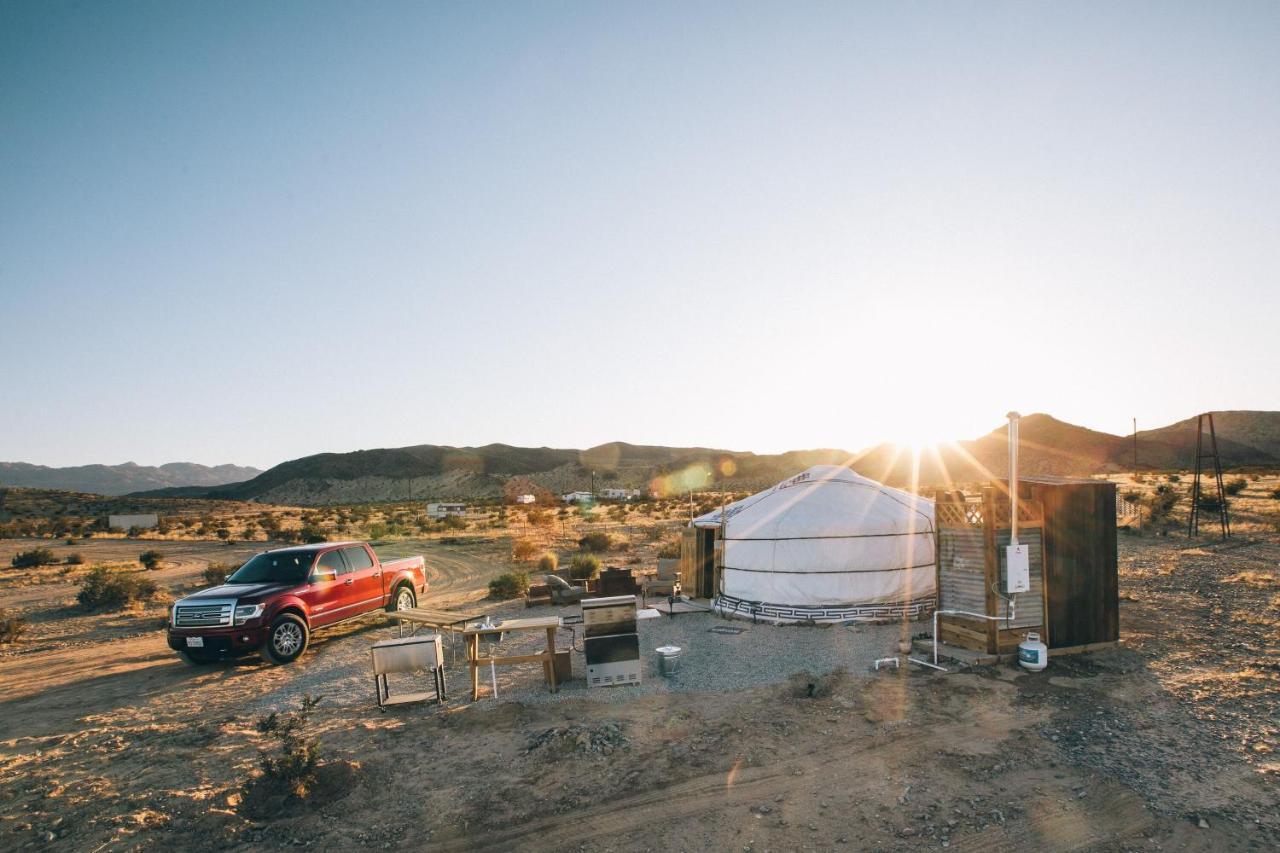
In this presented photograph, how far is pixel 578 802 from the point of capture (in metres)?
6.21

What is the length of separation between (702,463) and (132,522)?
80.0m

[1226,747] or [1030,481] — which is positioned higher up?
[1030,481]

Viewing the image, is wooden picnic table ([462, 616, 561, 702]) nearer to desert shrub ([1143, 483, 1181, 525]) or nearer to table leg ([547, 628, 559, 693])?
table leg ([547, 628, 559, 693])

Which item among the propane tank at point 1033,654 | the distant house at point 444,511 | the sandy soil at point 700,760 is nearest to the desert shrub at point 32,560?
the sandy soil at point 700,760

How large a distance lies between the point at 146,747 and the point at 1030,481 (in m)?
12.6

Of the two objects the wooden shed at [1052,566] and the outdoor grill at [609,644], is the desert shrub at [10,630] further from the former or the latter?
the wooden shed at [1052,566]

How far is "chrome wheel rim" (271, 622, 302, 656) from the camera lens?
11232mm

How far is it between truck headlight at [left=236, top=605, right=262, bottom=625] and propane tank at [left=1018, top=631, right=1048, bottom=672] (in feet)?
39.0

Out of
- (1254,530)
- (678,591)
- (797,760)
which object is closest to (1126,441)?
(1254,530)

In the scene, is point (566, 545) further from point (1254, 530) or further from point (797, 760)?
point (1254, 530)

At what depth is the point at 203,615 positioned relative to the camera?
35.3ft

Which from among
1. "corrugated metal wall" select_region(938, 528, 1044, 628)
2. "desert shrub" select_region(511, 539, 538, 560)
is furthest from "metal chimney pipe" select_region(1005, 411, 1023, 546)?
"desert shrub" select_region(511, 539, 538, 560)

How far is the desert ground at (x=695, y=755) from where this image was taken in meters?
5.70

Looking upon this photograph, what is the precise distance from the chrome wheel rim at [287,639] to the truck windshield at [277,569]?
0.82 metres
